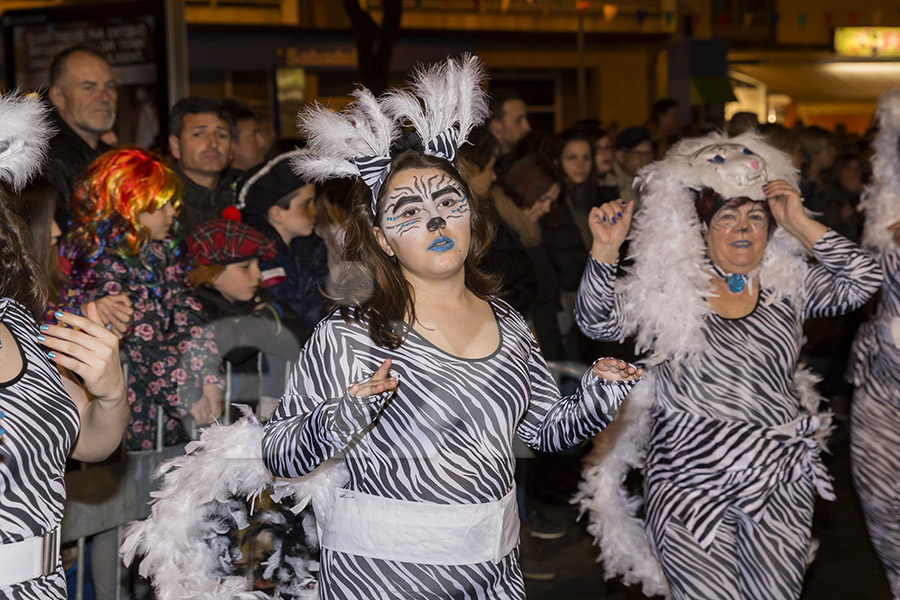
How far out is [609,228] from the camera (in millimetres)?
3346

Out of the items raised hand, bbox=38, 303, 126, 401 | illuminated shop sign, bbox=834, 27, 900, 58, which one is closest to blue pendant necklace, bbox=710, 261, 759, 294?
raised hand, bbox=38, 303, 126, 401

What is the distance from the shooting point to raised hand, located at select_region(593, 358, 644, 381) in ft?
8.15

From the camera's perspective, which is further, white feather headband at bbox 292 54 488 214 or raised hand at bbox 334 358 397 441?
white feather headband at bbox 292 54 488 214

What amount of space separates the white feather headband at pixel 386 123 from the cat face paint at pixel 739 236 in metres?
1.22

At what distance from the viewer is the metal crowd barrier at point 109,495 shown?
10.7 ft

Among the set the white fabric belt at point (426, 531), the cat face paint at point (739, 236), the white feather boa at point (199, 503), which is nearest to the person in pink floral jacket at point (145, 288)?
the white feather boa at point (199, 503)

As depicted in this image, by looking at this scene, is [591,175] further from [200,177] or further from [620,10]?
[620,10]

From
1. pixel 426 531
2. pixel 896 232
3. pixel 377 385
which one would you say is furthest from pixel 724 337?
pixel 377 385

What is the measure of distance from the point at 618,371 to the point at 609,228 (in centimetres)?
95

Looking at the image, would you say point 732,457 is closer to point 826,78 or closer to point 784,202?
point 784,202

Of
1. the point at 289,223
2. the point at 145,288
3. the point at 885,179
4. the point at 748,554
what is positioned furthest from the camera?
the point at 289,223

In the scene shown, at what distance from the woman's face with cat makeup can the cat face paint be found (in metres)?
1.29

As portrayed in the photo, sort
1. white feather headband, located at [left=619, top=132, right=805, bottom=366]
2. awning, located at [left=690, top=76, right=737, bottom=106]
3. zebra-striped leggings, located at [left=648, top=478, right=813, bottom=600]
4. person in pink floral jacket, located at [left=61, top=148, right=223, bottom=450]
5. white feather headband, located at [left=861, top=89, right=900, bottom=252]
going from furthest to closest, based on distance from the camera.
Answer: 1. awning, located at [left=690, top=76, right=737, bottom=106]
2. white feather headband, located at [left=861, top=89, right=900, bottom=252]
3. person in pink floral jacket, located at [left=61, top=148, right=223, bottom=450]
4. white feather headband, located at [left=619, top=132, right=805, bottom=366]
5. zebra-striped leggings, located at [left=648, top=478, right=813, bottom=600]

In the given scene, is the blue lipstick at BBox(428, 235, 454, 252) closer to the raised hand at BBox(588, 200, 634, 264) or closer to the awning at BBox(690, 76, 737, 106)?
the raised hand at BBox(588, 200, 634, 264)
